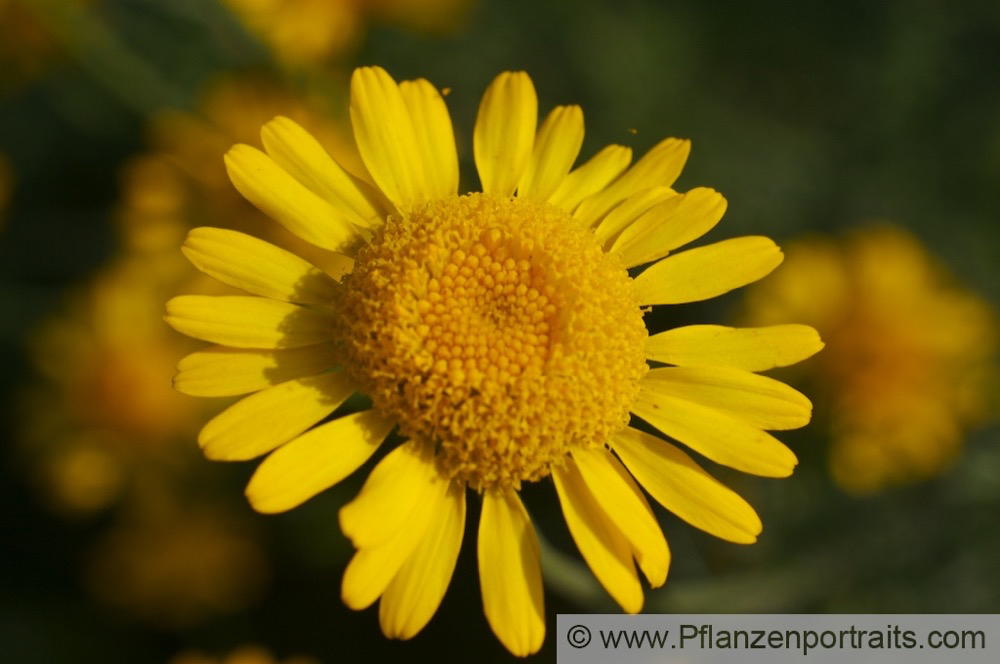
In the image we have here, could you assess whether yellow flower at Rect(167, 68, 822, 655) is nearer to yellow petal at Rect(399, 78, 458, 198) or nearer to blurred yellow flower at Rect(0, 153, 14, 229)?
yellow petal at Rect(399, 78, 458, 198)

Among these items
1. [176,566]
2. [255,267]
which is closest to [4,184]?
[176,566]

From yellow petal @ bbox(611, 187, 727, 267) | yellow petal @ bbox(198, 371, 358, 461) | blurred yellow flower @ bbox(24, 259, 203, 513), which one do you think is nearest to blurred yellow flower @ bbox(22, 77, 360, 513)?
blurred yellow flower @ bbox(24, 259, 203, 513)

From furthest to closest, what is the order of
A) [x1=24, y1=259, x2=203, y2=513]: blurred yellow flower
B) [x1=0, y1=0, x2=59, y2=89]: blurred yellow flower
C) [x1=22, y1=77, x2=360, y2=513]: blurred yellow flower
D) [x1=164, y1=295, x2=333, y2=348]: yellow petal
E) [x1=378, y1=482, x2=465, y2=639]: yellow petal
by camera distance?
[x1=0, y1=0, x2=59, y2=89]: blurred yellow flower < [x1=24, y1=259, x2=203, y2=513]: blurred yellow flower < [x1=22, y1=77, x2=360, y2=513]: blurred yellow flower < [x1=164, y1=295, x2=333, y2=348]: yellow petal < [x1=378, y1=482, x2=465, y2=639]: yellow petal

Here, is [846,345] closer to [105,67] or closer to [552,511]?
[552,511]

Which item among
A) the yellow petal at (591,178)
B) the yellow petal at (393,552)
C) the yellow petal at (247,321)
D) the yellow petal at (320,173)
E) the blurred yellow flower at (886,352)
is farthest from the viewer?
the blurred yellow flower at (886,352)

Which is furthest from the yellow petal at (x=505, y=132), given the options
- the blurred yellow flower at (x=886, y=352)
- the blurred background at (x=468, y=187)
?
the blurred yellow flower at (x=886, y=352)

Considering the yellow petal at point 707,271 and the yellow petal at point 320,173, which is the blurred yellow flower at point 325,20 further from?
the yellow petal at point 707,271
